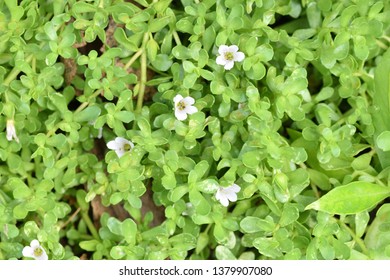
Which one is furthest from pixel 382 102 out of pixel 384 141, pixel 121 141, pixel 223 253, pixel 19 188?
pixel 19 188

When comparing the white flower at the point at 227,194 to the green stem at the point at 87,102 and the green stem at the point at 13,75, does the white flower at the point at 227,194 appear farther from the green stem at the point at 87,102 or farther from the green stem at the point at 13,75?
the green stem at the point at 13,75

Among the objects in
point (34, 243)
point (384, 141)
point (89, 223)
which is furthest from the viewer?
point (89, 223)

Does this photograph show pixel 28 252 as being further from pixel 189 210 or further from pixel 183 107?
pixel 183 107

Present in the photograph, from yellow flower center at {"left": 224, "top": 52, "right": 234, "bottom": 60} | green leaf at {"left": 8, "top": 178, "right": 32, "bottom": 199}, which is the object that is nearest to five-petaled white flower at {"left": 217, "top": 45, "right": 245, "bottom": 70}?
yellow flower center at {"left": 224, "top": 52, "right": 234, "bottom": 60}

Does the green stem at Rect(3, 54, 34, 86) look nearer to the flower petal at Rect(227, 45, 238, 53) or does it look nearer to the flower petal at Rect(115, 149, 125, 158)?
the flower petal at Rect(115, 149, 125, 158)

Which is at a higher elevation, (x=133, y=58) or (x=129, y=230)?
(x=133, y=58)

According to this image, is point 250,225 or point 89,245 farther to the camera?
point 89,245

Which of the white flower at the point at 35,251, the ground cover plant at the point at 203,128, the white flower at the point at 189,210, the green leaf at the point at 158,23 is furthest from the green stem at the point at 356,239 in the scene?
the white flower at the point at 35,251
